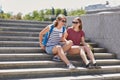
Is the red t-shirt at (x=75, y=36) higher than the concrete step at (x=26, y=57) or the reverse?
higher

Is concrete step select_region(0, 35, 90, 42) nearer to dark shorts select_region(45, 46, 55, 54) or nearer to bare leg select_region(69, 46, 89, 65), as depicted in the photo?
dark shorts select_region(45, 46, 55, 54)

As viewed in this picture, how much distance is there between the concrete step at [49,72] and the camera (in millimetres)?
7265

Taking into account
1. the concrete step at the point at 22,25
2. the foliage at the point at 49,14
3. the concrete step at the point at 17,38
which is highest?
the concrete step at the point at 22,25

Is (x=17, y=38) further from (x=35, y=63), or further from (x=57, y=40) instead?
(x=35, y=63)

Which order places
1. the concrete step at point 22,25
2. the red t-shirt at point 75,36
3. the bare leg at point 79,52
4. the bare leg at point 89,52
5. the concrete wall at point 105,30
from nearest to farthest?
1. the bare leg at point 79,52
2. the bare leg at point 89,52
3. the red t-shirt at point 75,36
4. the concrete wall at point 105,30
5. the concrete step at point 22,25

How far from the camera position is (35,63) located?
311 inches

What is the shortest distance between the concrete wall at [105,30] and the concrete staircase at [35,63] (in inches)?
9.2

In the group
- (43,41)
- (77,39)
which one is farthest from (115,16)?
(43,41)

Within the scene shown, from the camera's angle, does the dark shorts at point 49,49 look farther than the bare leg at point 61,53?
Yes

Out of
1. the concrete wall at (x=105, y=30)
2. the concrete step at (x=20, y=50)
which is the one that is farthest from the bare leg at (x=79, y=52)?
the concrete wall at (x=105, y=30)

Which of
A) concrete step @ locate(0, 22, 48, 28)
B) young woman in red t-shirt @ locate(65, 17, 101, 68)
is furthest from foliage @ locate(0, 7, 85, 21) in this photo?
young woman in red t-shirt @ locate(65, 17, 101, 68)


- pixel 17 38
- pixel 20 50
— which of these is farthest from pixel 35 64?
pixel 17 38

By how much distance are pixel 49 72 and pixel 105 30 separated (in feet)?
9.81

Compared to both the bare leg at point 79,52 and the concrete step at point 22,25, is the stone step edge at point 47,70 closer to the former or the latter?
the bare leg at point 79,52
